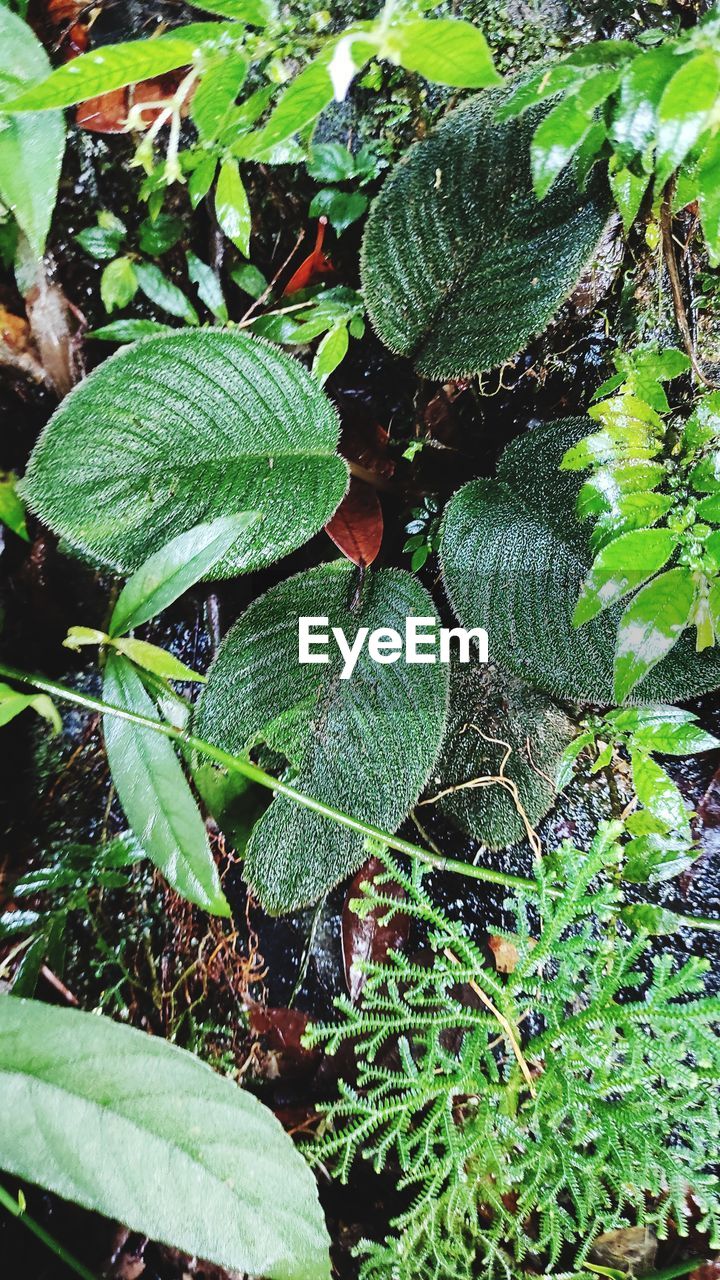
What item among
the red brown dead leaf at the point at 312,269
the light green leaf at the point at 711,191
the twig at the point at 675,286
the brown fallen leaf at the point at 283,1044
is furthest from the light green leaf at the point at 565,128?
the brown fallen leaf at the point at 283,1044

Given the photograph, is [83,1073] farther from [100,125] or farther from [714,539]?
[100,125]

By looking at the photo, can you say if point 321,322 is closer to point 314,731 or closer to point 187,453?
point 187,453

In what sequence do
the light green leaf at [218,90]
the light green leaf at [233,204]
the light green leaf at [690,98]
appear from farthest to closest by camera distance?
the light green leaf at [233,204] → the light green leaf at [218,90] → the light green leaf at [690,98]

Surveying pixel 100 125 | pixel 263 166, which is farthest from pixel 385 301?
pixel 100 125

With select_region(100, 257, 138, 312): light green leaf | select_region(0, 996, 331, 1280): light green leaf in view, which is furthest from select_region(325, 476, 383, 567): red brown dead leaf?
select_region(0, 996, 331, 1280): light green leaf

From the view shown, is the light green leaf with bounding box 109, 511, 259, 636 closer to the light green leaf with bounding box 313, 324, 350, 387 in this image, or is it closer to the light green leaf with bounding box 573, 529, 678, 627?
the light green leaf with bounding box 313, 324, 350, 387

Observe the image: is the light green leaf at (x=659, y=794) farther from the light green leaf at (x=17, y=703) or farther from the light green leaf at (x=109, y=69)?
the light green leaf at (x=109, y=69)
